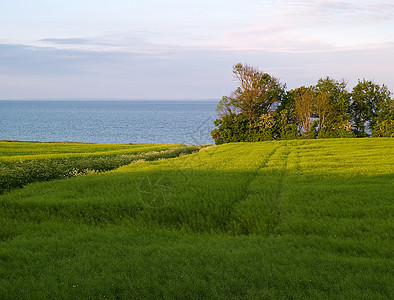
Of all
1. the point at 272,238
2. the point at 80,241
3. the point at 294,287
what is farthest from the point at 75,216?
the point at 294,287

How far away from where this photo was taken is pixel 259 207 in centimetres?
1149

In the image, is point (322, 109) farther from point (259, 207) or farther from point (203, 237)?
point (203, 237)

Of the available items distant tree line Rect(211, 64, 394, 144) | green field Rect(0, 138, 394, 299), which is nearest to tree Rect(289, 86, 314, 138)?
distant tree line Rect(211, 64, 394, 144)

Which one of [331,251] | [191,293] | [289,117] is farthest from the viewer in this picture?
[289,117]

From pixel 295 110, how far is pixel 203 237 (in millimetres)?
37165

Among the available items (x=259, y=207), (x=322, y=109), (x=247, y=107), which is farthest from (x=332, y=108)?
(x=259, y=207)

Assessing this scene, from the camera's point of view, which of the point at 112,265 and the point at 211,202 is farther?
the point at 211,202

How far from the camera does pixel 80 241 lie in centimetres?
915

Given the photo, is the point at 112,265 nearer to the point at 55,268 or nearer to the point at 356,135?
the point at 55,268

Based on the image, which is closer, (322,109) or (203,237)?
(203,237)

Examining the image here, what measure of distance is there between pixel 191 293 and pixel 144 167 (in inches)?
561

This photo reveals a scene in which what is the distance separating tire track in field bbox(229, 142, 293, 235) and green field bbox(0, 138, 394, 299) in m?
0.04

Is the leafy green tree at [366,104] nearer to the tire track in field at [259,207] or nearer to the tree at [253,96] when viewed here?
the tree at [253,96]

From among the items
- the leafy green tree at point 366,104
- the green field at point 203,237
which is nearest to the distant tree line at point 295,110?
the leafy green tree at point 366,104
